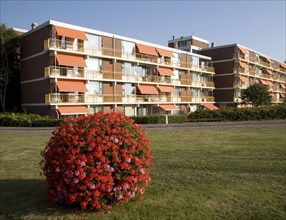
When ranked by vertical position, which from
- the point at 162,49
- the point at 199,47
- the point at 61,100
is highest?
the point at 199,47

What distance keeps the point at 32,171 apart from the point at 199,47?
6514cm

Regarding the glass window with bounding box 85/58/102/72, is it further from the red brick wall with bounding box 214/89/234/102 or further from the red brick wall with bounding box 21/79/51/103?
the red brick wall with bounding box 214/89/234/102

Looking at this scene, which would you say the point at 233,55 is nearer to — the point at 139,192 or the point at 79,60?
the point at 79,60

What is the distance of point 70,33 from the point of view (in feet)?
104

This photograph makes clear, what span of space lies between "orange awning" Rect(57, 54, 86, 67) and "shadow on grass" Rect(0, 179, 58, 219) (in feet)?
82.0

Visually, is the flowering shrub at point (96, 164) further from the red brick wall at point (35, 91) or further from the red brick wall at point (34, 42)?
the red brick wall at point (34, 42)

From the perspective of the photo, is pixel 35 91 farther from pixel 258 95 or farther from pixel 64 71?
pixel 258 95

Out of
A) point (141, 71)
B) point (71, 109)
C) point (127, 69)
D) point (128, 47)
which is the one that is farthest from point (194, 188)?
point (141, 71)

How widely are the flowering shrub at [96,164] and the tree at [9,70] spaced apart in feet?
107

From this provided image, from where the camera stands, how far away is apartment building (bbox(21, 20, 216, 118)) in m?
31.4

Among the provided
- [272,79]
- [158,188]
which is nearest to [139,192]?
[158,188]

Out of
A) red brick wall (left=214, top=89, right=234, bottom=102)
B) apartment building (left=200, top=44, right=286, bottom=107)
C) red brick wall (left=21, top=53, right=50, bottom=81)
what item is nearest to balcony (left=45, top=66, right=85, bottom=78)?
red brick wall (left=21, top=53, right=50, bottom=81)


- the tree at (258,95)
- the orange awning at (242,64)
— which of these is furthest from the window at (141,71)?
the orange awning at (242,64)

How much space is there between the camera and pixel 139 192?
5.37 metres
